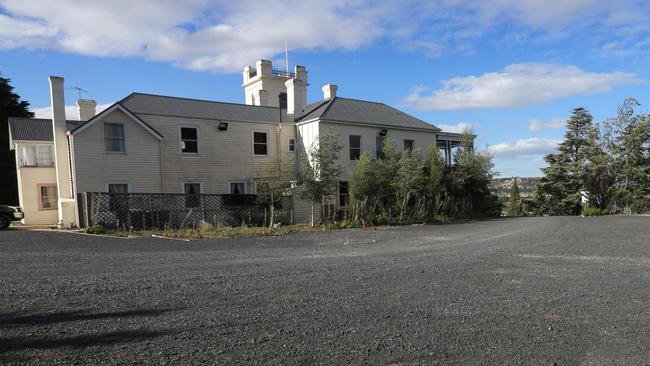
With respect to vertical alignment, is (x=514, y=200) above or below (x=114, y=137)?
below

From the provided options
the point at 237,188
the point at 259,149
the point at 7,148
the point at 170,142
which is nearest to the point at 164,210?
the point at 170,142

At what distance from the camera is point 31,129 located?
23.0 metres

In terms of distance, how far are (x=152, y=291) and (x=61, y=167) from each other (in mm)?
16480

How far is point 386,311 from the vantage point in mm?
5340

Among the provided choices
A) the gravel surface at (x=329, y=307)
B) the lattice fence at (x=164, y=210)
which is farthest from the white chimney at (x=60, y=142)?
the gravel surface at (x=329, y=307)

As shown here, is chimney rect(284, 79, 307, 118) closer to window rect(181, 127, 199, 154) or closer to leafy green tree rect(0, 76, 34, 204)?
window rect(181, 127, 199, 154)

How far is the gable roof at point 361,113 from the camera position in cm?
2464

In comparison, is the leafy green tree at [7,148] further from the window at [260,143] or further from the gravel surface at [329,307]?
the gravel surface at [329,307]

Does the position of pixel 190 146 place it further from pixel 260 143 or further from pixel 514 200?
pixel 514 200

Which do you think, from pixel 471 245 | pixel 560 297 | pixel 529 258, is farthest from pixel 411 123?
pixel 560 297

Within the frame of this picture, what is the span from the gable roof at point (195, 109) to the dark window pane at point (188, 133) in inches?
26.3

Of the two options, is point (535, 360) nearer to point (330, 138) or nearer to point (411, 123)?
point (330, 138)

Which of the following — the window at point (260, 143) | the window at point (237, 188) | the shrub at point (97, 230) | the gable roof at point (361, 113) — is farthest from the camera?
the gable roof at point (361, 113)

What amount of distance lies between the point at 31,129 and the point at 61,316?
22438 mm
